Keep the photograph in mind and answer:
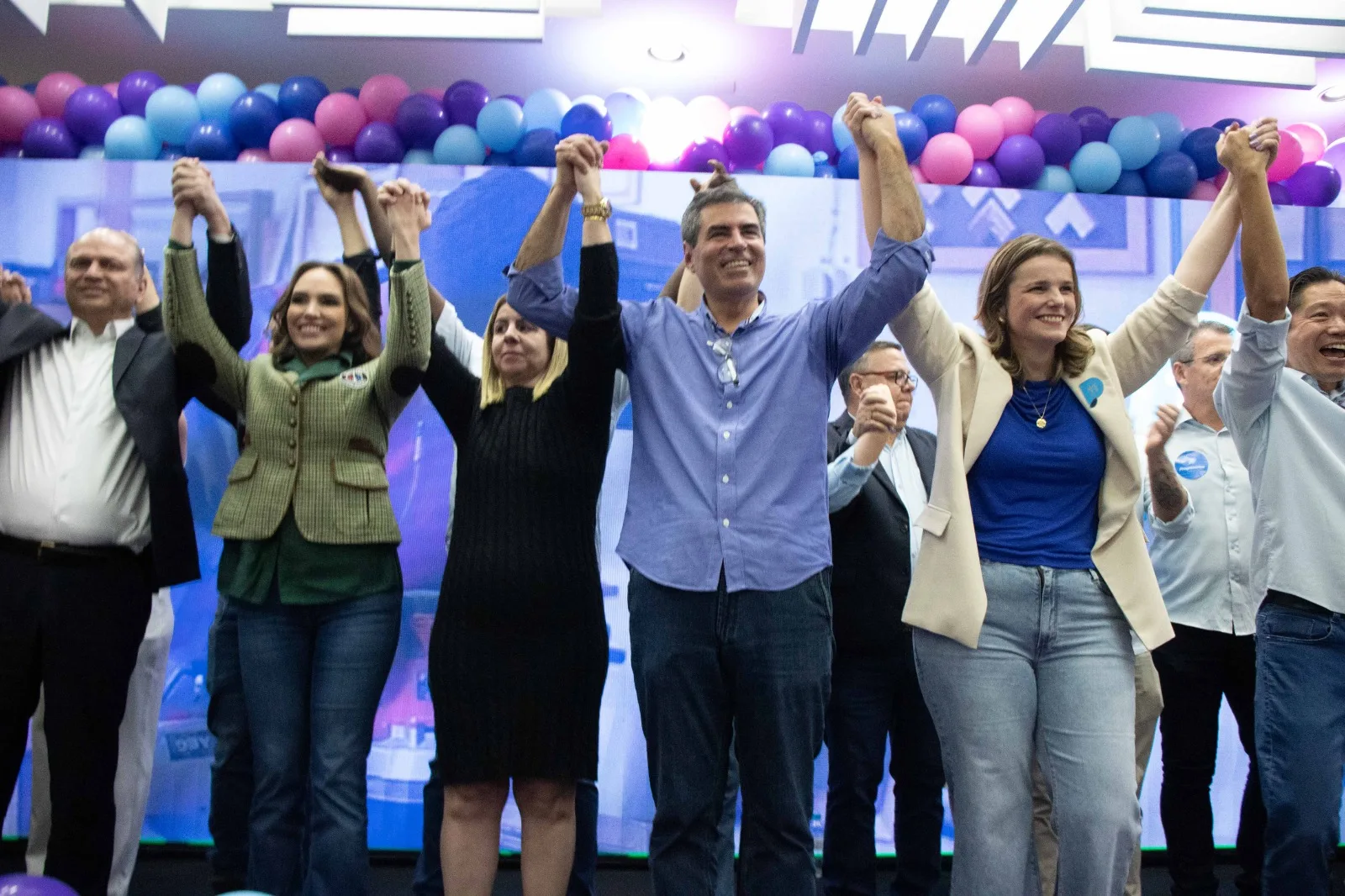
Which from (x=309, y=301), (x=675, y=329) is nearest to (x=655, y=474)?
(x=675, y=329)

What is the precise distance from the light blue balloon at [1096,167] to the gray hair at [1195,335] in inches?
36.3

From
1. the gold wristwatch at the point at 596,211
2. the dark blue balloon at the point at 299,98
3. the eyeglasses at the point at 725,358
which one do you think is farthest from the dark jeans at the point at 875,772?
the dark blue balloon at the point at 299,98

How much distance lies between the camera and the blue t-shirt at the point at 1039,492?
6.38 ft

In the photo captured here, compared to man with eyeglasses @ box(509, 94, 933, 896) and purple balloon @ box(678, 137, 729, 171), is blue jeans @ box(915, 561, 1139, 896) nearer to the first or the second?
man with eyeglasses @ box(509, 94, 933, 896)

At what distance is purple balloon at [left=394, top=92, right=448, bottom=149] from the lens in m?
3.67

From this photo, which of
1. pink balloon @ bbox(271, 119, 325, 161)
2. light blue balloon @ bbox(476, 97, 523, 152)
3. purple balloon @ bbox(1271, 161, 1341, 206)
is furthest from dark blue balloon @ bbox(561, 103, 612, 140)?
purple balloon @ bbox(1271, 161, 1341, 206)

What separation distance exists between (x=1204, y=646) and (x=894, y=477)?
3.32ft

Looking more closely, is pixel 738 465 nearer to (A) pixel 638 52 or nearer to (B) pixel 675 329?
(B) pixel 675 329

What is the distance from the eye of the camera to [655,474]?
77.4 inches

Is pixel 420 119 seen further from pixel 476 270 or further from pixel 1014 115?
pixel 1014 115

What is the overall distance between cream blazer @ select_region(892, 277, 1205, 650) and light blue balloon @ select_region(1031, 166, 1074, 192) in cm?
190

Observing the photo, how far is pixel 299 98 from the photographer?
3727 mm

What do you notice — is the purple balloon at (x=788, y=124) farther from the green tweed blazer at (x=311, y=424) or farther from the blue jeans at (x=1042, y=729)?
the blue jeans at (x=1042, y=729)

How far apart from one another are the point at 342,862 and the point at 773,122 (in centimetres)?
292
